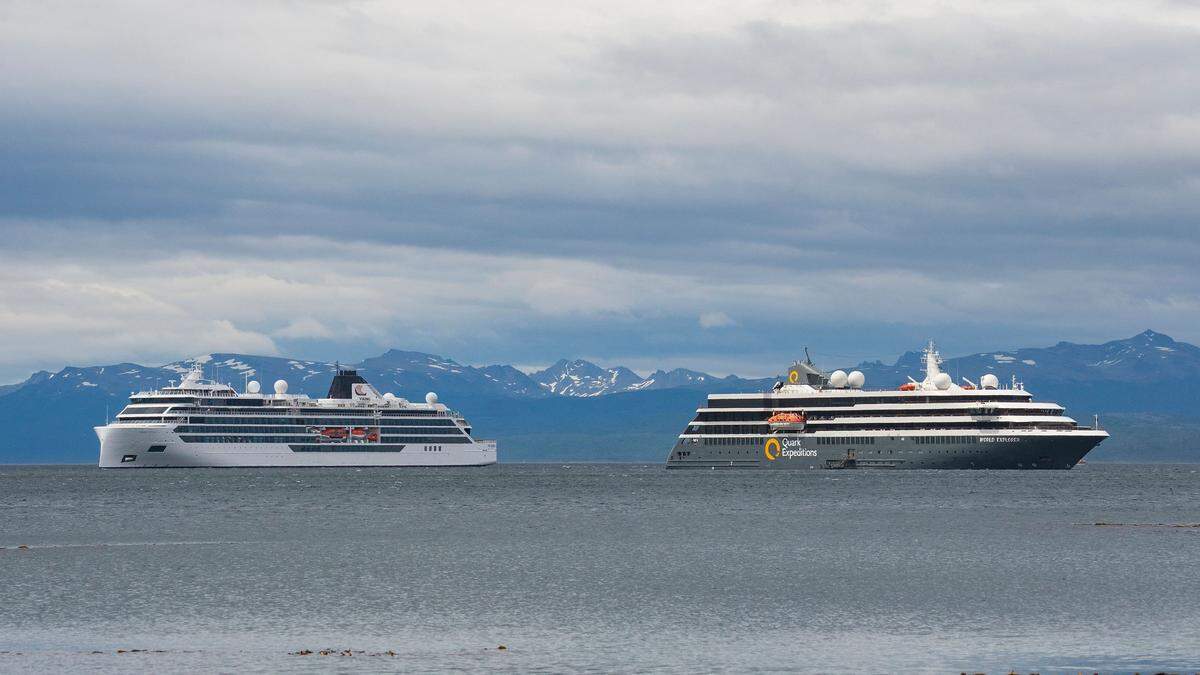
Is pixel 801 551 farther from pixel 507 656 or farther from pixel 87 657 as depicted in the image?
pixel 87 657

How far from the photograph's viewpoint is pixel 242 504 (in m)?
145

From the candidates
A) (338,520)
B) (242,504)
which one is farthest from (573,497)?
(338,520)

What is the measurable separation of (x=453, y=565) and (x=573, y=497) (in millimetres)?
92718

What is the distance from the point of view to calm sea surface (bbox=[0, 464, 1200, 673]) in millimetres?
47469

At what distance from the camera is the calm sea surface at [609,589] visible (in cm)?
4747

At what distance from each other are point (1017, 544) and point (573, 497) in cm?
8523

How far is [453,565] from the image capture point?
7919cm

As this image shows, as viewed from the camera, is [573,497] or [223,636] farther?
[573,497]

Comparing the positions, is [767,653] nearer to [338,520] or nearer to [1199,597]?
[1199,597]

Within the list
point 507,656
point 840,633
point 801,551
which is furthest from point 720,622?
point 801,551

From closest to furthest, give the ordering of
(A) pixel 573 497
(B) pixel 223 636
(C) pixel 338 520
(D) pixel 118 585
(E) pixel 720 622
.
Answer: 1. (B) pixel 223 636
2. (E) pixel 720 622
3. (D) pixel 118 585
4. (C) pixel 338 520
5. (A) pixel 573 497

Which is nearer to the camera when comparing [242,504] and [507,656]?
[507,656]

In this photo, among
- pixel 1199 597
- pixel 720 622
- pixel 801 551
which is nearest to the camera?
pixel 720 622

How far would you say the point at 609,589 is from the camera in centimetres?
6712
